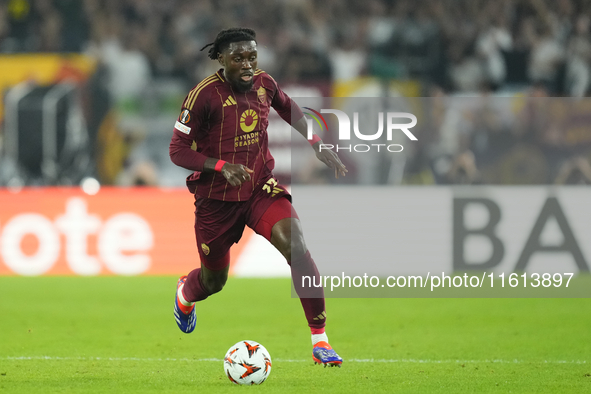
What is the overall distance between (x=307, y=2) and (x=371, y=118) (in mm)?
4767

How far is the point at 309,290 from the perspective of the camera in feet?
18.5

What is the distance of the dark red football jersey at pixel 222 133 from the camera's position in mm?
5562

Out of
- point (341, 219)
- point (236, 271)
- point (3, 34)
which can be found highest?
point (3, 34)

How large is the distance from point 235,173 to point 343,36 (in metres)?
9.47

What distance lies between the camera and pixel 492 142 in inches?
442

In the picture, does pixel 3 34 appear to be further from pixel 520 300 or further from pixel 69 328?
pixel 520 300

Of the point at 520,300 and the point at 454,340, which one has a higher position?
the point at 454,340

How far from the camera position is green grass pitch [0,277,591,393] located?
5.40 meters

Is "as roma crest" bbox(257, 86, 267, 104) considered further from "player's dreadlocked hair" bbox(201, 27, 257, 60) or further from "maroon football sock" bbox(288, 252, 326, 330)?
"maroon football sock" bbox(288, 252, 326, 330)

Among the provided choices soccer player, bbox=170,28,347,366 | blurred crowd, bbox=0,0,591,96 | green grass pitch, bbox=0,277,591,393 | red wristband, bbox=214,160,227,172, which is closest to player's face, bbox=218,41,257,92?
soccer player, bbox=170,28,347,366

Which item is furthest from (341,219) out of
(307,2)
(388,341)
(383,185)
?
(307,2)

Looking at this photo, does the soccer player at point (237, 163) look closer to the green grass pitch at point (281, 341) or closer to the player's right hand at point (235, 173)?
the player's right hand at point (235, 173)

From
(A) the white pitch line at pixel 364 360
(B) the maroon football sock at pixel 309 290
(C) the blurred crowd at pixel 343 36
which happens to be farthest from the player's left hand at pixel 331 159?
(C) the blurred crowd at pixel 343 36

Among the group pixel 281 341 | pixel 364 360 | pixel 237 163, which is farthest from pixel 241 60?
pixel 281 341
